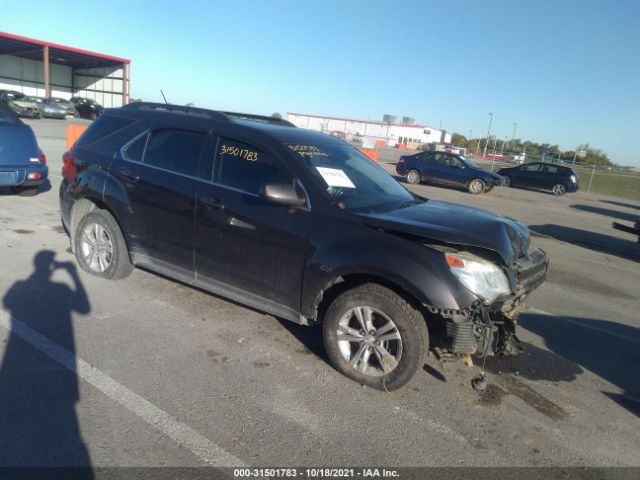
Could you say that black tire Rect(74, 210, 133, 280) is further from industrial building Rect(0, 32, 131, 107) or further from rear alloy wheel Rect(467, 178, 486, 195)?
industrial building Rect(0, 32, 131, 107)

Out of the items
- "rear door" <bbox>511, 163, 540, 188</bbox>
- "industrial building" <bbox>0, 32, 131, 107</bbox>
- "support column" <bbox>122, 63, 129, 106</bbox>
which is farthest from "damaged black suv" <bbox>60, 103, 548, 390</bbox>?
"support column" <bbox>122, 63, 129, 106</bbox>

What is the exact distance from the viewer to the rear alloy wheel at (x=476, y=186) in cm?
1862

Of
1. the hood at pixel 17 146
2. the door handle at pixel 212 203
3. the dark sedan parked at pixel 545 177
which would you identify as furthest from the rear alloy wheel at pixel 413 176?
the door handle at pixel 212 203

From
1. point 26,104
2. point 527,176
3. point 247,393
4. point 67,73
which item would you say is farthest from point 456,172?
point 67,73

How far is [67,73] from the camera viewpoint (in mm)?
54656

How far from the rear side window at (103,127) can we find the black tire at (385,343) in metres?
3.08

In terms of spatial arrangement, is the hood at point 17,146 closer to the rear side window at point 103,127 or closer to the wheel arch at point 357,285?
the rear side window at point 103,127

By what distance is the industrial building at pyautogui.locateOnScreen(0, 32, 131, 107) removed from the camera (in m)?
45.1

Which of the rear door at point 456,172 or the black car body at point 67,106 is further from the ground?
the black car body at point 67,106

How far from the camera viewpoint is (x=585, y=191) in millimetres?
27734

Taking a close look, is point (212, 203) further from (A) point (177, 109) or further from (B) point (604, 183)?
(B) point (604, 183)

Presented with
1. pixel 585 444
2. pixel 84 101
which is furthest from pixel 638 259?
pixel 84 101

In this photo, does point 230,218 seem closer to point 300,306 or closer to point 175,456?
point 300,306

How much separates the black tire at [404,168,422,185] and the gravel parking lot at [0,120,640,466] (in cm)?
1505
